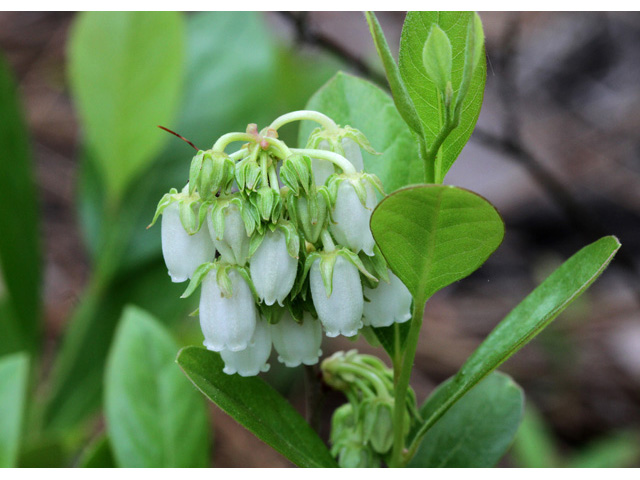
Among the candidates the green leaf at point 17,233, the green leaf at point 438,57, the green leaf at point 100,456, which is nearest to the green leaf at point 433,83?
the green leaf at point 438,57

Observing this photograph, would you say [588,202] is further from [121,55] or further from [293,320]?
[293,320]

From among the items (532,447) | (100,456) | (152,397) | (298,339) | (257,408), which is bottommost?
(532,447)

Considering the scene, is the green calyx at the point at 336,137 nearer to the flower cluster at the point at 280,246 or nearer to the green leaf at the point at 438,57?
the flower cluster at the point at 280,246

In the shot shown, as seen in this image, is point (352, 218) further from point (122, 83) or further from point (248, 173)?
point (122, 83)

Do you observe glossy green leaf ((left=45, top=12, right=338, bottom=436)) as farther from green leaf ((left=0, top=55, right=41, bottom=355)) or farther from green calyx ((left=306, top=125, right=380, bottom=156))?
green calyx ((left=306, top=125, right=380, bottom=156))

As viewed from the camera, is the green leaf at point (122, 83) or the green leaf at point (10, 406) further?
the green leaf at point (122, 83)

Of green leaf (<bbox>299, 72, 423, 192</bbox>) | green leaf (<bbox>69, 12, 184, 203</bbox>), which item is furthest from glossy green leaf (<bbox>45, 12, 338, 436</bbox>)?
green leaf (<bbox>299, 72, 423, 192</bbox>)

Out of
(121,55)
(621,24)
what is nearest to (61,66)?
(121,55)

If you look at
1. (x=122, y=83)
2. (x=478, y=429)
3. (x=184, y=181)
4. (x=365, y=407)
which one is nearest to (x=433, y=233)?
(x=365, y=407)

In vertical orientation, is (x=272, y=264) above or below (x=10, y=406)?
above
